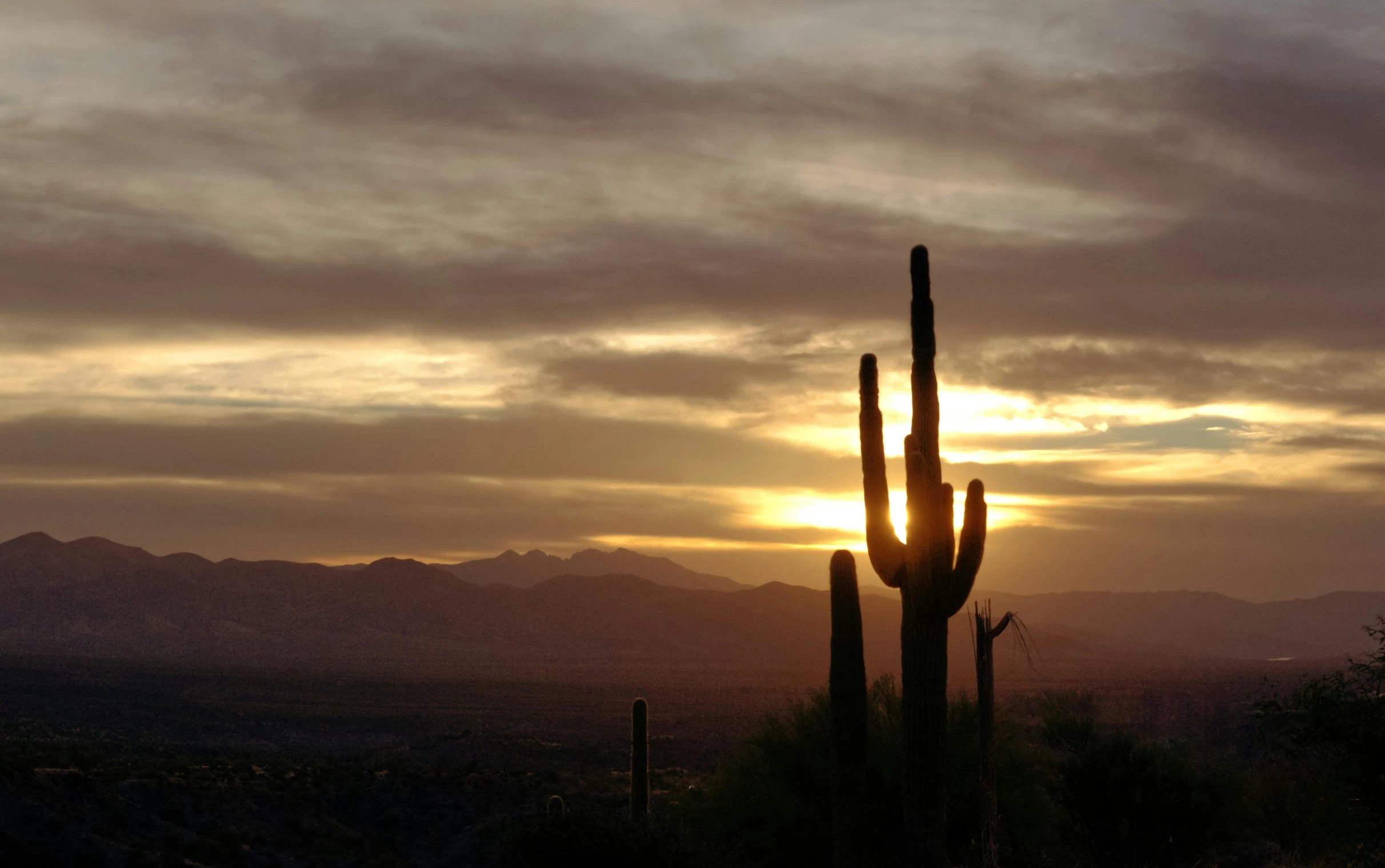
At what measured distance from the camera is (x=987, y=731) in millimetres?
26891

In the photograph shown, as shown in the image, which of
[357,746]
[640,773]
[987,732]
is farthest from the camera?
[357,746]

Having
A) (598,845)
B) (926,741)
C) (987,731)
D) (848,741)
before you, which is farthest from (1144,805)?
(598,845)

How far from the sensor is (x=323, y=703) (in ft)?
313

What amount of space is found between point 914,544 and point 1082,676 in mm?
109308

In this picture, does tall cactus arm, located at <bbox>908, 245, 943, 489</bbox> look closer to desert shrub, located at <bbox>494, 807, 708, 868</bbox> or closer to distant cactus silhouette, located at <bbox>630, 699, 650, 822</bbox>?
desert shrub, located at <bbox>494, 807, 708, 868</bbox>

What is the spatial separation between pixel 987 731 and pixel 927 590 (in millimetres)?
6898

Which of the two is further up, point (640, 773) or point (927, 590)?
point (927, 590)

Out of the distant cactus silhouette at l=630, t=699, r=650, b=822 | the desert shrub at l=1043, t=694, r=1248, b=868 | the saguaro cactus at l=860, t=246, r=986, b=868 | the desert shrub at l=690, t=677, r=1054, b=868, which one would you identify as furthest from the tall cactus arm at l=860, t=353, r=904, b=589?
the distant cactus silhouette at l=630, t=699, r=650, b=822

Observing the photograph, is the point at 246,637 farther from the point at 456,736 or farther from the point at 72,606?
the point at 456,736

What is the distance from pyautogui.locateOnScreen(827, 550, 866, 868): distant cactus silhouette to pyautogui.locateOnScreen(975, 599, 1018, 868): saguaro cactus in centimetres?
348

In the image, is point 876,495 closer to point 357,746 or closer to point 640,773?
point 640,773

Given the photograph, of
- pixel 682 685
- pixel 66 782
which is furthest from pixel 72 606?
pixel 66 782

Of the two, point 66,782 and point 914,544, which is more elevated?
point 914,544

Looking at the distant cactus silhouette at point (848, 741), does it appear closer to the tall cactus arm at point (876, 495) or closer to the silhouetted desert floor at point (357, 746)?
the tall cactus arm at point (876, 495)
